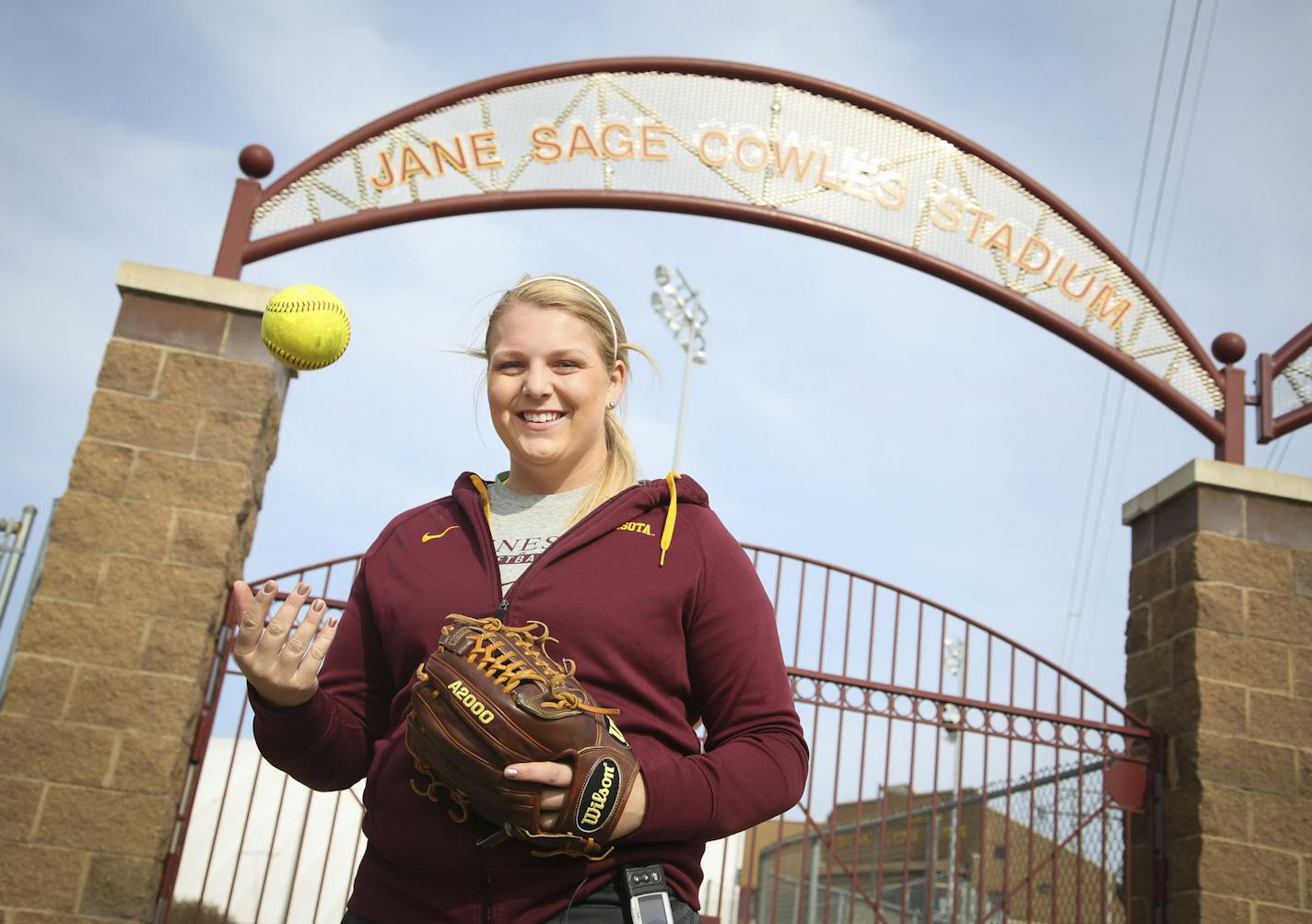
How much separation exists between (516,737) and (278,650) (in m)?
0.50

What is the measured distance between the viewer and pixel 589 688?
1.88 m

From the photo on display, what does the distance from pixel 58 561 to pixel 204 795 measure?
7.31m

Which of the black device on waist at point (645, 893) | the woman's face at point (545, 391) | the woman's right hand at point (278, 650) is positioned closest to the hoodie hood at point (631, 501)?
the woman's face at point (545, 391)

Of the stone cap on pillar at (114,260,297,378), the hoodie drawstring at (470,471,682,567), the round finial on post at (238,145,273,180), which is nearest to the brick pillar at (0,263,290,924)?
the stone cap on pillar at (114,260,297,378)

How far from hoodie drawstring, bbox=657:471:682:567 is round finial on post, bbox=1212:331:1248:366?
5652mm

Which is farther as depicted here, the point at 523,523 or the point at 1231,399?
the point at 1231,399

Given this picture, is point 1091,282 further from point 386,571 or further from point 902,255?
point 386,571

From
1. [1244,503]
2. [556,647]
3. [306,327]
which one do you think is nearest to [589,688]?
[556,647]

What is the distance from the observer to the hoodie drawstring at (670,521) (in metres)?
2.02

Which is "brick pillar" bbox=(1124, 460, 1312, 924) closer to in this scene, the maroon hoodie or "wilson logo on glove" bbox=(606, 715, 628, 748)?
the maroon hoodie

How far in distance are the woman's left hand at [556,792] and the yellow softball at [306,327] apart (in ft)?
5.69

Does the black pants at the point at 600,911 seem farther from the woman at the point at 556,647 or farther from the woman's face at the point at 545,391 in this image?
the woman's face at the point at 545,391

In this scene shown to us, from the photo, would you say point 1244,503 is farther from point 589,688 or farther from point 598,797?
Answer: point 598,797

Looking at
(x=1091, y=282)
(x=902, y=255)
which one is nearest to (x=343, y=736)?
(x=902, y=255)
